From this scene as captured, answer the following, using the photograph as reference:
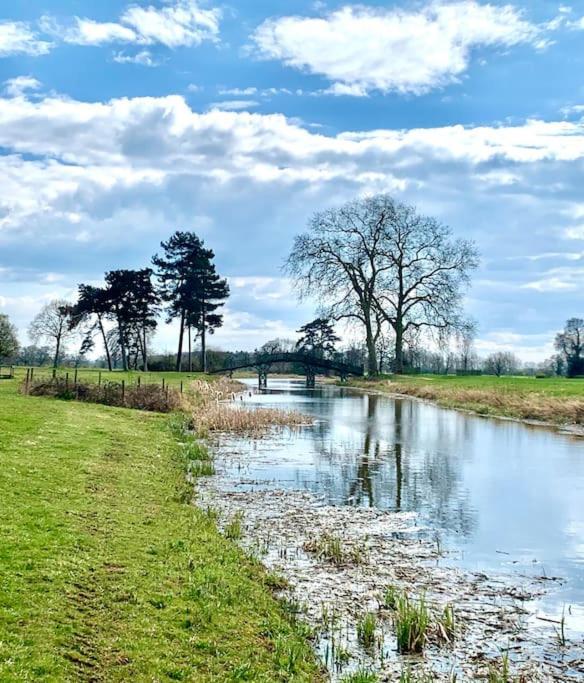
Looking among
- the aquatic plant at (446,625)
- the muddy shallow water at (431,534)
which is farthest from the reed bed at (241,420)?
the aquatic plant at (446,625)

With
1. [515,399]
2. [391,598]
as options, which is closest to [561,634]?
[391,598]

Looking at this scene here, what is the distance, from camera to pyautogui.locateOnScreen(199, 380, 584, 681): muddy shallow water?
22.7 feet

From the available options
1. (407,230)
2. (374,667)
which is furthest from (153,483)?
(407,230)

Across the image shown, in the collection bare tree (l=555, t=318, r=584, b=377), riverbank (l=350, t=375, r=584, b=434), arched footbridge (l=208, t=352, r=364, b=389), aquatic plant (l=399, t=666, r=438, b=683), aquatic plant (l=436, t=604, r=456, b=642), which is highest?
bare tree (l=555, t=318, r=584, b=377)

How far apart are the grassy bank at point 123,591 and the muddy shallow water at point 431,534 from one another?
0.75 m

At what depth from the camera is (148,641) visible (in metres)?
5.89

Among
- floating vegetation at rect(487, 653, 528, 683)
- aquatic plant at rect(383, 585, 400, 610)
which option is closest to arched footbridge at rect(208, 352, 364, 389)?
aquatic plant at rect(383, 585, 400, 610)

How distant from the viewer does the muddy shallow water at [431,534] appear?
6930 millimetres

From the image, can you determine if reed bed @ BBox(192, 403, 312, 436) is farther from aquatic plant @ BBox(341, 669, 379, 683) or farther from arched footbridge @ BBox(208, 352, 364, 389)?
arched footbridge @ BBox(208, 352, 364, 389)

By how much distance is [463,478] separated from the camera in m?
16.6

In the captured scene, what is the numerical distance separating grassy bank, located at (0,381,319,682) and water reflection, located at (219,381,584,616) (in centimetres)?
391

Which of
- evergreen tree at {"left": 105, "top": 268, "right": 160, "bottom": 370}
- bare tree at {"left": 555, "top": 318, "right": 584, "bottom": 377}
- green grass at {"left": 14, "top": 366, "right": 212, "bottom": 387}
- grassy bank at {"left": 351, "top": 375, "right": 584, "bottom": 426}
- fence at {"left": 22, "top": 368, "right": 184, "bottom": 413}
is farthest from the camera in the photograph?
bare tree at {"left": 555, "top": 318, "right": 584, "bottom": 377}

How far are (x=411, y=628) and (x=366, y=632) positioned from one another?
0.46 meters

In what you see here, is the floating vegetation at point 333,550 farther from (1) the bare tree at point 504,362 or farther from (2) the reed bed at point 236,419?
(1) the bare tree at point 504,362
